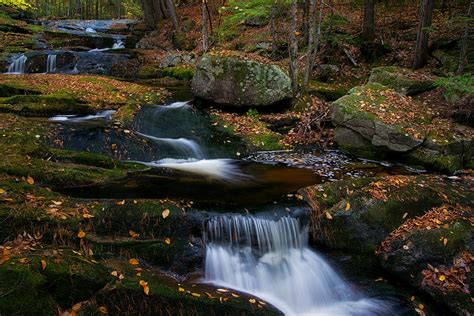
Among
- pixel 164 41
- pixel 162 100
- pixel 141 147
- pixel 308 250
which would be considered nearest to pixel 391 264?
pixel 308 250

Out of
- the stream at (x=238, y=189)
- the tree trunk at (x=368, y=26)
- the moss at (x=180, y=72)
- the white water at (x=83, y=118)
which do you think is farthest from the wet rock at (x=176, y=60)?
the white water at (x=83, y=118)

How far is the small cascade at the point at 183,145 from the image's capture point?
9.11 metres

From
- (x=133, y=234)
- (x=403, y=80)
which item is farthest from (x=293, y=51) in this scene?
(x=133, y=234)

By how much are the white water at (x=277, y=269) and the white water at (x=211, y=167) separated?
6.31 feet

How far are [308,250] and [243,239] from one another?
1.14 metres

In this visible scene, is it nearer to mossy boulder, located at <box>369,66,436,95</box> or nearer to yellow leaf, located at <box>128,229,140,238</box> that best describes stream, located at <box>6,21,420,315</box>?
yellow leaf, located at <box>128,229,140,238</box>

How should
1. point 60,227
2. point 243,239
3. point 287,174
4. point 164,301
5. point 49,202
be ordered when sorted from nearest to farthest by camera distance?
→ point 164,301 → point 60,227 → point 49,202 → point 243,239 → point 287,174

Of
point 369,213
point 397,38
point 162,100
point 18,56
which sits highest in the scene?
point 397,38

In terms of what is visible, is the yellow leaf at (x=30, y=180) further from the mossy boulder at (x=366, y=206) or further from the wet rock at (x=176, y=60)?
the wet rock at (x=176, y=60)

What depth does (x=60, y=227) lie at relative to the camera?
183 inches

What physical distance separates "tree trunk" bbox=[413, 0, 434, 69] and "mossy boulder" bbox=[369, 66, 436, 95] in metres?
0.93

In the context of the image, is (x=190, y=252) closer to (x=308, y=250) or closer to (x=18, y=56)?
(x=308, y=250)

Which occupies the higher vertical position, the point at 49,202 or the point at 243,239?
the point at 49,202

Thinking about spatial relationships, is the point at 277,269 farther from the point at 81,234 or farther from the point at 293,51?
the point at 293,51
